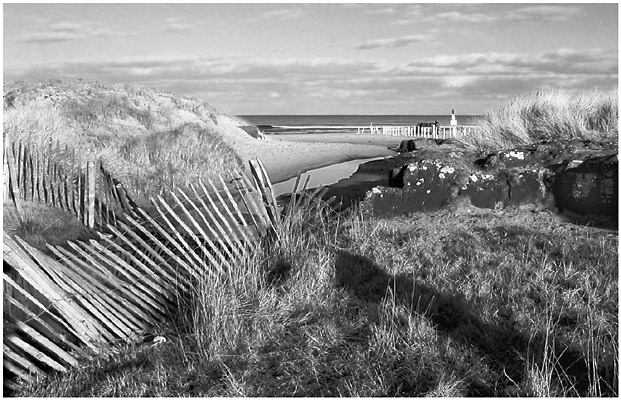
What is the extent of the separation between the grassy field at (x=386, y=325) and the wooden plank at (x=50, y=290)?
0.63 feet

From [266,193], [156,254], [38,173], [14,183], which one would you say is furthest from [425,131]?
[156,254]

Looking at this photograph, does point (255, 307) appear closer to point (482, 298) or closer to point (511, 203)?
point (482, 298)

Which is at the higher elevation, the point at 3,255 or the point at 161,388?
the point at 3,255

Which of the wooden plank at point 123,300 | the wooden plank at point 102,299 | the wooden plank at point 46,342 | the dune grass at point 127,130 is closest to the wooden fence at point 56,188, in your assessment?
the dune grass at point 127,130

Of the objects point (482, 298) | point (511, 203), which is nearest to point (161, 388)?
point (482, 298)

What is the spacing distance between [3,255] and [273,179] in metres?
11.4

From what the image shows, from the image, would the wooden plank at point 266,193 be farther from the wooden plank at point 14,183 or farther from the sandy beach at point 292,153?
the sandy beach at point 292,153

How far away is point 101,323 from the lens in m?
5.20

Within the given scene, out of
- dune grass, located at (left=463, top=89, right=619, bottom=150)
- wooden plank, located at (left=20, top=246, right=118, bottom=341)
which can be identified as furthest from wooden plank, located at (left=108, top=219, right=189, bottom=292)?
dune grass, located at (left=463, top=89, right=619, bottom=150)

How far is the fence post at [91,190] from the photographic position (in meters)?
9.57

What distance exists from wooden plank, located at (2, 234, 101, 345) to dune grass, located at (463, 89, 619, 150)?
305 inches

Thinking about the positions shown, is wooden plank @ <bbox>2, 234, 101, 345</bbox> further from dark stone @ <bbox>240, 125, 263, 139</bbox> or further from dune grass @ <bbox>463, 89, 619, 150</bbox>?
dark stone @ <bbox>240, 125, 263, 139</bbox>

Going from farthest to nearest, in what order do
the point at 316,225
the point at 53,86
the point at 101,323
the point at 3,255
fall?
the point at 53,86 < the point at 316,225 < the point at 101,323 < the point at 3,255

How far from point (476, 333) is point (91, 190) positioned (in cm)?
625
